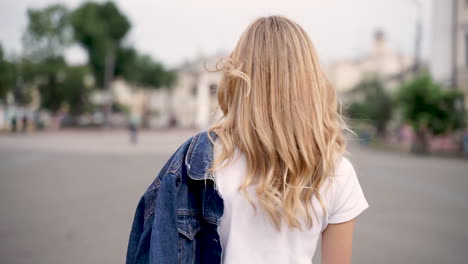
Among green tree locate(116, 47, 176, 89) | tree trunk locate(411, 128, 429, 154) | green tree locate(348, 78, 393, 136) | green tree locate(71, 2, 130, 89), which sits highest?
green tree locate(71, 2, 130, 89)

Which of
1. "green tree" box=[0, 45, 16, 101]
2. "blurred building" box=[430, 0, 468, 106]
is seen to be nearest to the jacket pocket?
"blurred building" box=[430, 0, 468, 106]

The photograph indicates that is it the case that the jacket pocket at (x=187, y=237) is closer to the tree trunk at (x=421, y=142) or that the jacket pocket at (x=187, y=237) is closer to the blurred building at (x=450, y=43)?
the tree trunk at (x=421, y=142)

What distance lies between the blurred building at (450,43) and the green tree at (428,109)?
2588 mm

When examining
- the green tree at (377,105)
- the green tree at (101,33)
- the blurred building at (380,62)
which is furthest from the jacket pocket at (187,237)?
the blurred building at (380,62)

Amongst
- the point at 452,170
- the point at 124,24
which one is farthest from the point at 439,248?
the point at 124,24

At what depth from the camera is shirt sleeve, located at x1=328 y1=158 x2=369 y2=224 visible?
60.5 inches

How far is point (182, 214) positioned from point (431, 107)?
25758 millimetres

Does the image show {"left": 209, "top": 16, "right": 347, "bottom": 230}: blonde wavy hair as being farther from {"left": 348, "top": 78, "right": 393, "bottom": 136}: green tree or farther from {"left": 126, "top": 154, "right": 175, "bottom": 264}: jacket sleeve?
{"left": 348, "top": 78, "right": 393, "bottom": 136}: green tree

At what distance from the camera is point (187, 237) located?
56.0 inches

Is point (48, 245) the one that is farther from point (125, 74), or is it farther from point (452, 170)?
point (125, 74)

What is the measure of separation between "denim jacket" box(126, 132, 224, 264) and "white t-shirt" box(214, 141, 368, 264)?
2.6 inches

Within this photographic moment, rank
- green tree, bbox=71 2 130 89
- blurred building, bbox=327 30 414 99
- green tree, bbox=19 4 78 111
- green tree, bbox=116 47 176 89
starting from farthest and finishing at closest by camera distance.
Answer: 1. blurred building, bbox=327 30 414 99
2. green tree, bbox=116 47 176 89
3. green tree, bbox=71 2 130 89
4. green tree, bbox=19 4 78 111

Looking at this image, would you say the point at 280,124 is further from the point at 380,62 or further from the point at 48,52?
the point at 380,62

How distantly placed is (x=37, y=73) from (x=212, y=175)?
4984 centimetres
